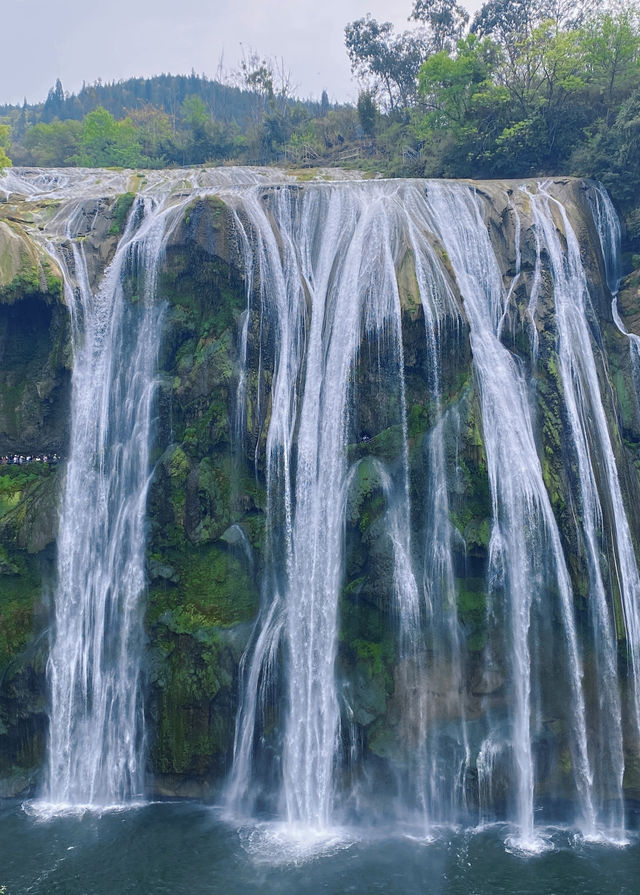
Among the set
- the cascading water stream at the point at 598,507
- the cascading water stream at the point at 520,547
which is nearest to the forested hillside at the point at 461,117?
the cascading water stream at the point at 598,507

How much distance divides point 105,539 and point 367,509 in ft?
26.9

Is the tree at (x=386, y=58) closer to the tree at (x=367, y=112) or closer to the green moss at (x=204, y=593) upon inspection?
the tree at (x=367, y=112)

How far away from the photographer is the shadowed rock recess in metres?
18.7

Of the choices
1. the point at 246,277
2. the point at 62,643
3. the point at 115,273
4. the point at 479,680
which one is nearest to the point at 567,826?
the point at 479,680

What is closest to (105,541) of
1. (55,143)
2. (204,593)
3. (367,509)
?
(204,593)

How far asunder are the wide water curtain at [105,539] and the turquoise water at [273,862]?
6.08ft

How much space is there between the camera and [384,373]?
2123cm

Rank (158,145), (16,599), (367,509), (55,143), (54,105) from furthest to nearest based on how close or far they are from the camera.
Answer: (54,105) < (55,143) < (158,145) < (16,599) < (367,509)

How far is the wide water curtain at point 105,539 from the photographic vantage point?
1989 cm

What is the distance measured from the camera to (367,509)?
20.1m

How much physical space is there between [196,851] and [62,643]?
24.2 feet

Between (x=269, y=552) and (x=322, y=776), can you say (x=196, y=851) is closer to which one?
(x=322, y=776)

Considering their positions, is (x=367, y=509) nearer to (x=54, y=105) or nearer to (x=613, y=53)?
(x=613, y=53)

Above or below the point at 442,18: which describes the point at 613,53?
below
